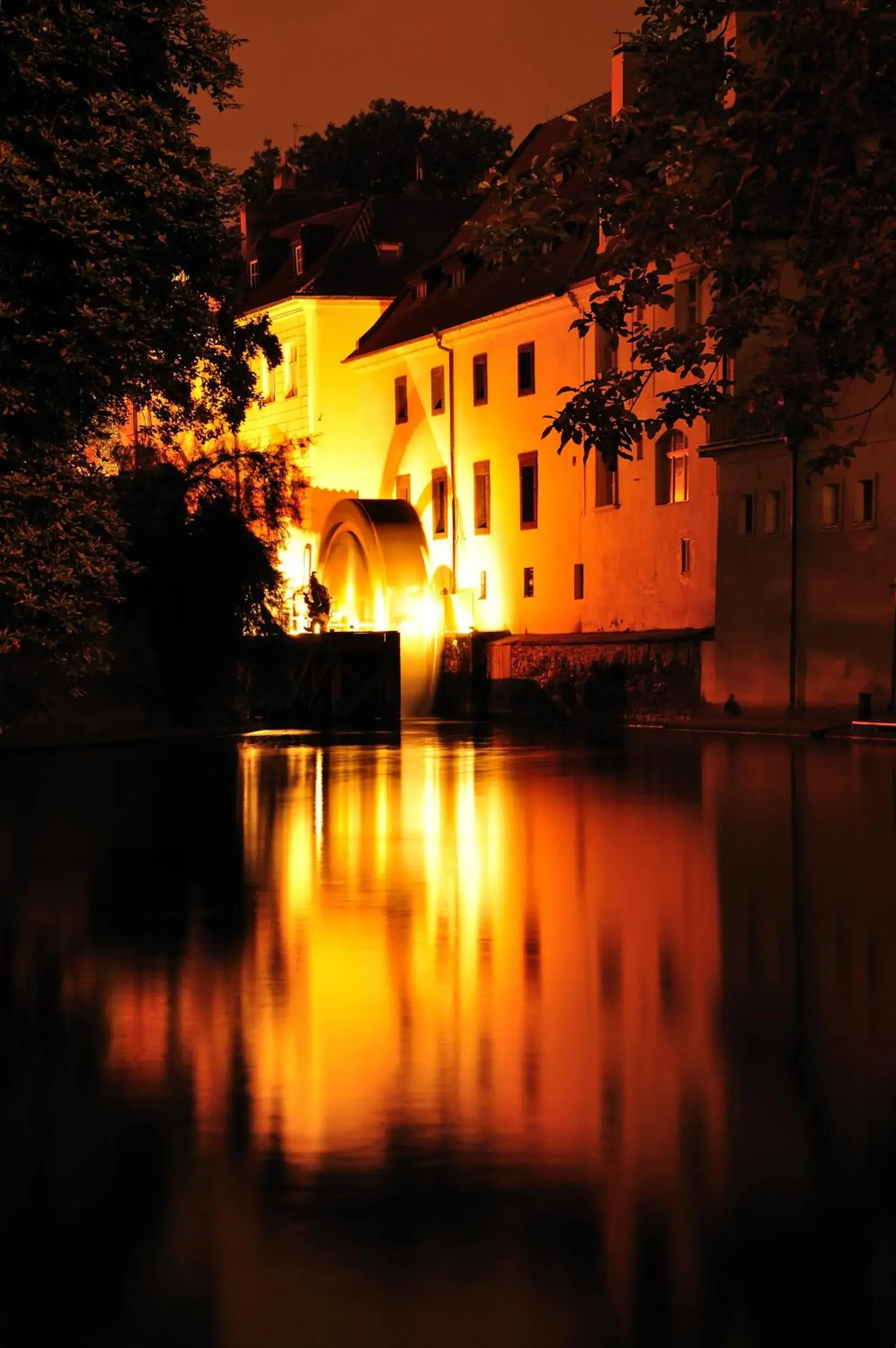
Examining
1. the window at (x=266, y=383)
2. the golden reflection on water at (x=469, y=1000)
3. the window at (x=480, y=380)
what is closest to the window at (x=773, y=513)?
the window at (x=480, y=380)

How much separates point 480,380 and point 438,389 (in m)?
3.22

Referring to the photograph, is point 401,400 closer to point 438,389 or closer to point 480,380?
point 438,389

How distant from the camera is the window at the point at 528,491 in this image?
206 ft

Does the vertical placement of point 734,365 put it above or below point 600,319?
above

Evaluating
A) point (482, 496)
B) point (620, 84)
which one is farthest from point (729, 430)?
point (482, 496)

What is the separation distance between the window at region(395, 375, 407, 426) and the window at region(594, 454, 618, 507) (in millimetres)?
14518

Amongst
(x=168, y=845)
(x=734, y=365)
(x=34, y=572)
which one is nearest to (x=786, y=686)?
(x=734, y=365)

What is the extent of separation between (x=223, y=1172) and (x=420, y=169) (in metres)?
80.1

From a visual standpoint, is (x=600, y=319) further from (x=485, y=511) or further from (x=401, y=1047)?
(x=485, y=511)

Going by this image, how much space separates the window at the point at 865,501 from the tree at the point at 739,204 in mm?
26201

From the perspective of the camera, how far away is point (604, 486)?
2307 inches

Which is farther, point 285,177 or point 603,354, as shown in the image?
point 285,177

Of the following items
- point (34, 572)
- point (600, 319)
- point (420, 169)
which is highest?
point (420, 169)

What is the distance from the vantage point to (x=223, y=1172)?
270 inches
